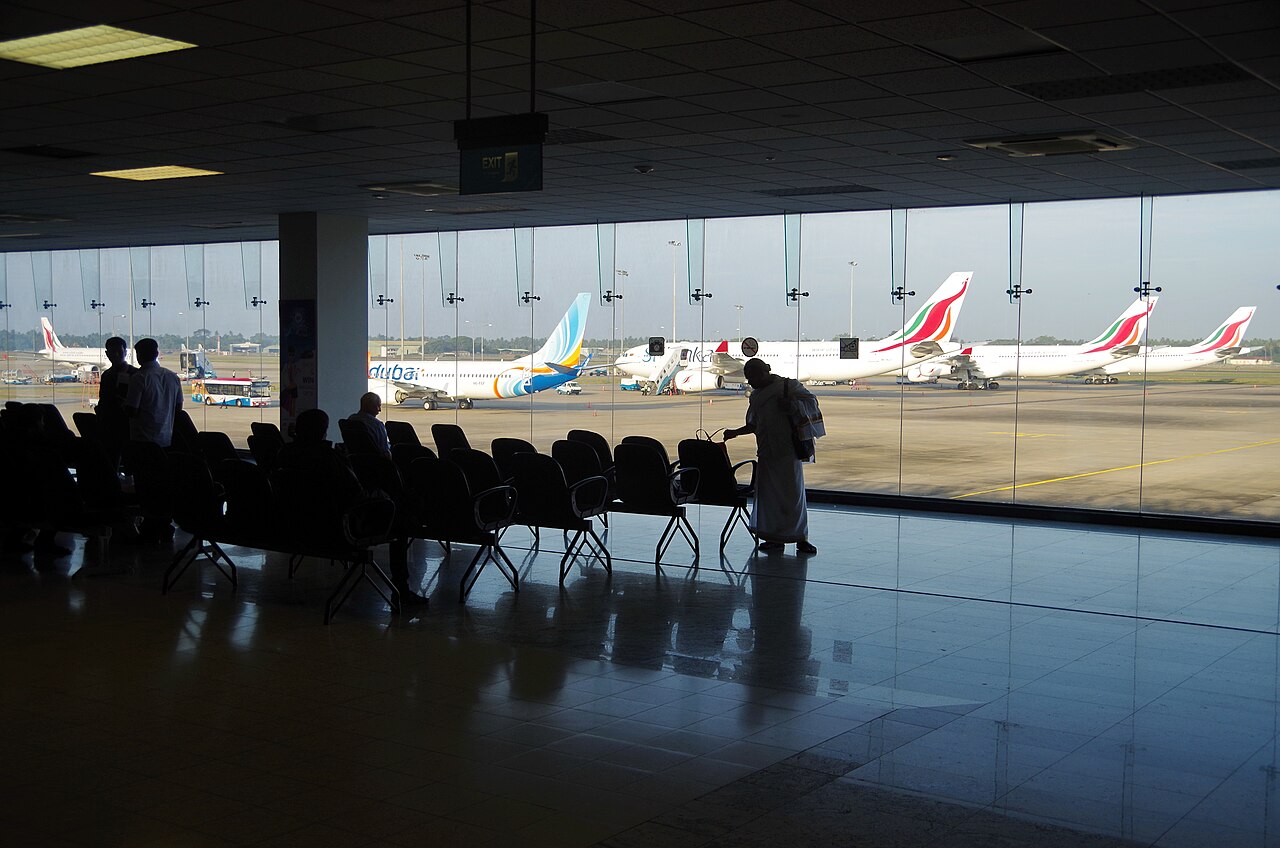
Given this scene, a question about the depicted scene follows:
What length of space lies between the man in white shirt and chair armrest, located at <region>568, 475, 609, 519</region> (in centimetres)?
348

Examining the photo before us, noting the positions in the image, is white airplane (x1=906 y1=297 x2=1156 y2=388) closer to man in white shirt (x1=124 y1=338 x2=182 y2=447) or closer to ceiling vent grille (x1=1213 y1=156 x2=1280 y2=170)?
ceiling vent grille (x1=1213 y1=156 x2=1280 y2=170)

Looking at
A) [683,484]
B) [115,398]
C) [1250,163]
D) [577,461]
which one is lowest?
[683,484]

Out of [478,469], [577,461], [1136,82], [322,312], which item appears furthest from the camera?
[322,312]

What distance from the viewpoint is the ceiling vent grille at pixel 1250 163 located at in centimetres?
982

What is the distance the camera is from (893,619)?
23.5ft

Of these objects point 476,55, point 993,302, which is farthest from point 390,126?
point 993,302

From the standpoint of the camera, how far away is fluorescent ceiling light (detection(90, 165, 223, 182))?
1124cm

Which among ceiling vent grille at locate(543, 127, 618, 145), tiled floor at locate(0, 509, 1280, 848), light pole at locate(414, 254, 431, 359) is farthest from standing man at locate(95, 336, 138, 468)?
light pole at locate(414, 254, 431, 359)

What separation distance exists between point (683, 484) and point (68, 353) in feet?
56.9

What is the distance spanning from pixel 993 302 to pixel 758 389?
498cm

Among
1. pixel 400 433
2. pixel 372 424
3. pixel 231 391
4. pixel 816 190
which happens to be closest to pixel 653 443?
pixel 372 424

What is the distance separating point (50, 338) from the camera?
22.5m

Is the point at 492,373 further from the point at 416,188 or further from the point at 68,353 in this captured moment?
the point at 68,353

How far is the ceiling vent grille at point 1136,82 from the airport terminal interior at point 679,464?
6cm
